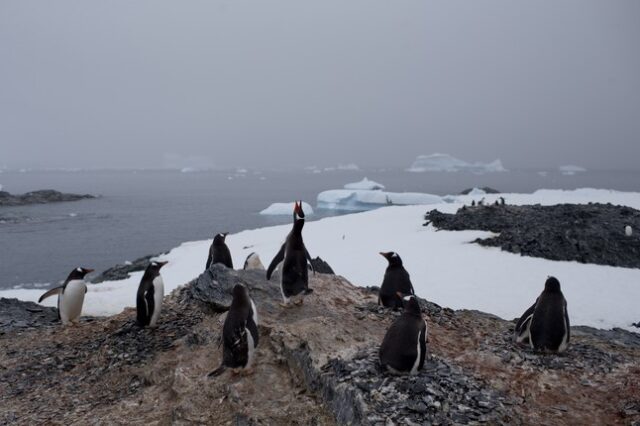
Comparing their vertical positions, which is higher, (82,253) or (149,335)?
(149,335)

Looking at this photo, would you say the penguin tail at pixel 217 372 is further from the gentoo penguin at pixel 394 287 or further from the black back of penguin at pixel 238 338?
the gentoo penguin at pixel 394 287

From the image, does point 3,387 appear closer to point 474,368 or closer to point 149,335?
point 149,335

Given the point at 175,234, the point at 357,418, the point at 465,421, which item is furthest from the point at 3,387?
the point at 175,234

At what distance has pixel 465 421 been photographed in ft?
13.9

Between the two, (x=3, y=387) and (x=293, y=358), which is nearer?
(x=293, y=358)

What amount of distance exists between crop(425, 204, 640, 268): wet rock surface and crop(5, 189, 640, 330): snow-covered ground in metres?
0.60

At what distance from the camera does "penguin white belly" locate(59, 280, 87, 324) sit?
27.5ft

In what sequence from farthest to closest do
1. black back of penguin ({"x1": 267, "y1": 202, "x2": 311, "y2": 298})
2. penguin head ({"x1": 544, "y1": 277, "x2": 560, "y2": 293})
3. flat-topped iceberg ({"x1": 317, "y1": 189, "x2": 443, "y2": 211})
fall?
flat-topped iceberg ({"x1": 317, "y1": 189, "x2": 443, "y2": 211})
black back of penguin ({"x1": 267, "y1": 202, "x2": 311, "y2": 298})
penguin head ({"x1": 544, "y1": 277, "x2": 560, "y2": 293})

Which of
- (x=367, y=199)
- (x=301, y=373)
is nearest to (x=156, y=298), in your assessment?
(x=301, y=373)

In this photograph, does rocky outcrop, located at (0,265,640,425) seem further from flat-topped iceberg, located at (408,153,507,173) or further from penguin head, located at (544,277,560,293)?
flat-topped iceberg, located at (408,153,507,173)

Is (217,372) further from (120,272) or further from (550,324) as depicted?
(120,272)

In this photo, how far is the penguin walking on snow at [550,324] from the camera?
578cm

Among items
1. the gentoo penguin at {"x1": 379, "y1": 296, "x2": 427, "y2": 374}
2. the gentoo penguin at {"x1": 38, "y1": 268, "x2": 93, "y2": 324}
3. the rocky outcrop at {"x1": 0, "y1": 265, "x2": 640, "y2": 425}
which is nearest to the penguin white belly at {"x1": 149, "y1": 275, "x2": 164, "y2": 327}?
the rocky outcrop at {"x1": 0, "y1": 265, "x2": 640, "y2": 425}

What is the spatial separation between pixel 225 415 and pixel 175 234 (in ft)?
124
